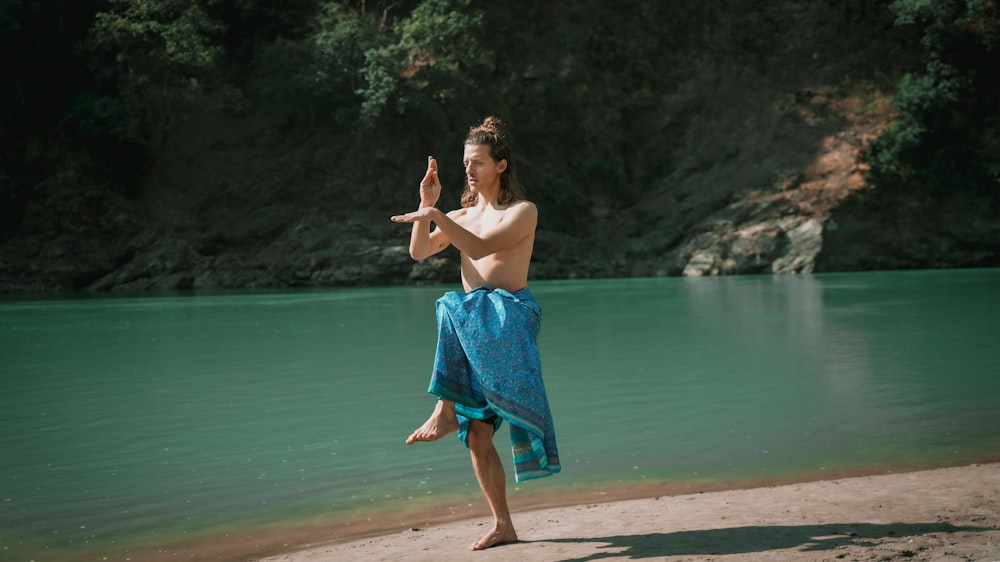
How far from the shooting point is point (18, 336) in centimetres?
1534

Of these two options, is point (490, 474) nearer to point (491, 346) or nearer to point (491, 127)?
point (491, 346)

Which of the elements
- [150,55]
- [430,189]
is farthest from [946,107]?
[430,189]

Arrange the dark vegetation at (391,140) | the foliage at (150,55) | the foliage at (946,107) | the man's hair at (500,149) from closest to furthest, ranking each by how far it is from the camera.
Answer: the man's hair at (500,149) < the foliage at (150,55) < the dark vegetation at (391,140) < the foliage at (946,107)

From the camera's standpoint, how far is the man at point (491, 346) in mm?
3783

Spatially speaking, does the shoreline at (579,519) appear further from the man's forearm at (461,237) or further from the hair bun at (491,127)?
the hair bun at (491,127)

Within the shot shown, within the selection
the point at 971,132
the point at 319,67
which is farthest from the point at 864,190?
the point at 319,67

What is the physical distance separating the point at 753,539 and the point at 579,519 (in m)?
0.79

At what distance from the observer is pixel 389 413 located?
7.58 meters

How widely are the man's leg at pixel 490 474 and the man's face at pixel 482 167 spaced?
0.94 meters

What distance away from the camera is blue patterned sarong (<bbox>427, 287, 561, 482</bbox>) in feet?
12.4

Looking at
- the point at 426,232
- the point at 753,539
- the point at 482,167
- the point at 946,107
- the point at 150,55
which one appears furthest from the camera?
the point at 946,107

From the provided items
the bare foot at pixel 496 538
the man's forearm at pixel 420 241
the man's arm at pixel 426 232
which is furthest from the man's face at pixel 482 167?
the bare foot at pixel 496 538

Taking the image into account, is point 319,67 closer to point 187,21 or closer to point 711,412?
point 187,21

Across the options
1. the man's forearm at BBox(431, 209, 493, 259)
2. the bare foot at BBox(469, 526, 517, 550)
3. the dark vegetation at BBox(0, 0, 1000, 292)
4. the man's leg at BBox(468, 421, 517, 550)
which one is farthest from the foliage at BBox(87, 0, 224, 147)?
the bare foot at BBox(469, 526, 517, 550)
